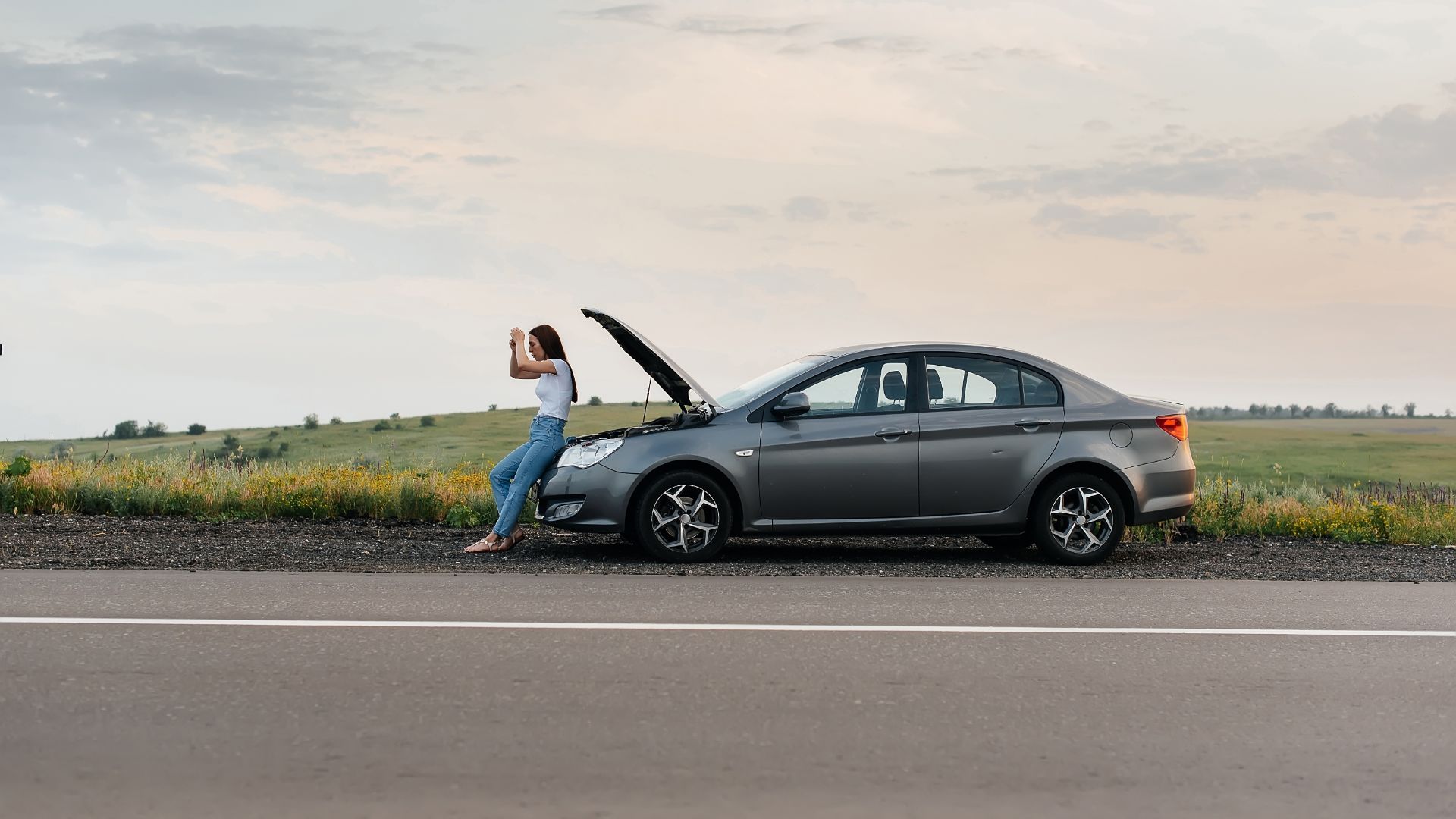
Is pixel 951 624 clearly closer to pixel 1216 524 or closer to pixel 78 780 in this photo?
pixel 78 780

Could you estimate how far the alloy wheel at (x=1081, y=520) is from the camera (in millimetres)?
12133

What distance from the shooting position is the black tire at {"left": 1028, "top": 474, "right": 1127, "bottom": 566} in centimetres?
1209

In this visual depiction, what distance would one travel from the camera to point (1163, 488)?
1226 centimetres

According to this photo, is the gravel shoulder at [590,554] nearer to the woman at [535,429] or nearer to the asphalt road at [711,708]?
the woman at [535,429]

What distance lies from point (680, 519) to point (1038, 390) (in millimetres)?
3288

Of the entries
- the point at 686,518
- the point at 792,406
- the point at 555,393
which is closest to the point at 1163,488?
the point at 792,406

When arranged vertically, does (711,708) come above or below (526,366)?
below

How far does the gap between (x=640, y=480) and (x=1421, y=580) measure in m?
6.38

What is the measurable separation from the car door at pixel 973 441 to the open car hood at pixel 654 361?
1.88 m

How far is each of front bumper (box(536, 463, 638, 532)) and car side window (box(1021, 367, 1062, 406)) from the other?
11.4 ft

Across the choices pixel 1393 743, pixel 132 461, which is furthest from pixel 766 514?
pixel 132 461

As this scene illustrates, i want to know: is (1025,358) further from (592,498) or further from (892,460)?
(592,498)

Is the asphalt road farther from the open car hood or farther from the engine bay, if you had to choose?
the open car hood

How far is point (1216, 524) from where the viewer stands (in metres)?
15.3
